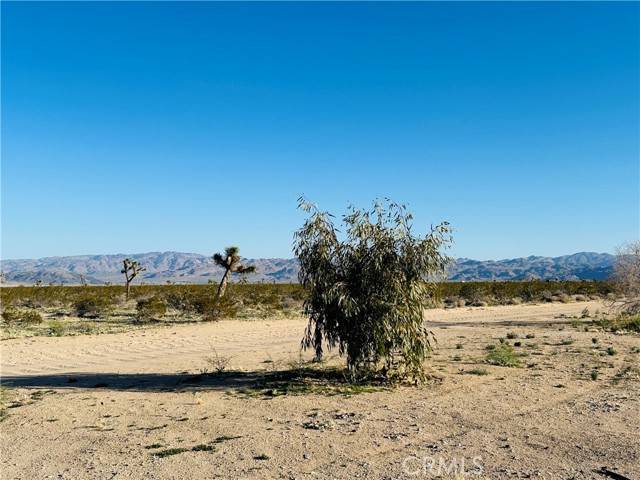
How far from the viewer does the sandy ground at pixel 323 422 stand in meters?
7.33

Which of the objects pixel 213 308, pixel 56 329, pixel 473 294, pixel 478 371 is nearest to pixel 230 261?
pixel 213 308

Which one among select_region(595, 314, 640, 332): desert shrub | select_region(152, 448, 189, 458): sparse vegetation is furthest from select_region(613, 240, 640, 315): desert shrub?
select_region(152, 448, 189, 458): sparse vegetation

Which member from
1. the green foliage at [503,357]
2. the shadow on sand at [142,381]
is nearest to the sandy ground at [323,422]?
the shadow on sand at [142,381]

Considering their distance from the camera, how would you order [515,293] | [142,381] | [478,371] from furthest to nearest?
[515,293] → [478,371] → [142,381]

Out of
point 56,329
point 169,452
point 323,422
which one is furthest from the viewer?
point 56,329

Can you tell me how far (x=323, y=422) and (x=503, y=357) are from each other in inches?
301

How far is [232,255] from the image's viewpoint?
37344mm

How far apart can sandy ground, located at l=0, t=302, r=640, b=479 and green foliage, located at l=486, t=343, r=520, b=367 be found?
0.33 m

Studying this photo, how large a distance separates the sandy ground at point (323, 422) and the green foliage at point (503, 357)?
1.10ft

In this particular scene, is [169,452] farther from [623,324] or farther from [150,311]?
[150,311]

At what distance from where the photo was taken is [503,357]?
50.0 ft

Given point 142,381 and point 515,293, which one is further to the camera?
point 515,293

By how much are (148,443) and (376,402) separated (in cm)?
420

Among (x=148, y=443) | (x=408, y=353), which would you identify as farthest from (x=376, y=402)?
(x=148, y=443)
